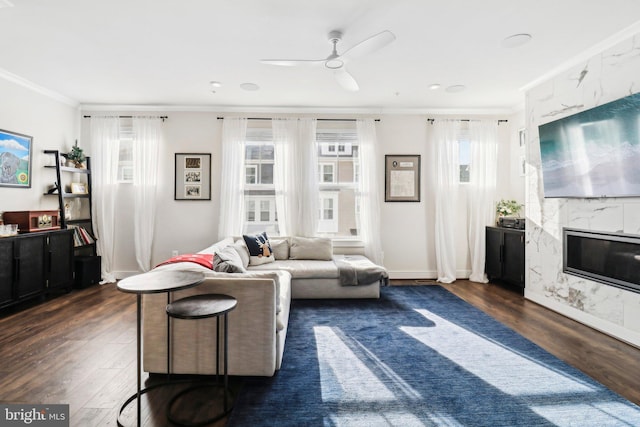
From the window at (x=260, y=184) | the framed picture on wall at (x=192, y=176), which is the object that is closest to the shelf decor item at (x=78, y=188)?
the framed picture on wall at (x=192, y=176)

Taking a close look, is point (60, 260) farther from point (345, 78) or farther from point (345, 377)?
point (345, 78)

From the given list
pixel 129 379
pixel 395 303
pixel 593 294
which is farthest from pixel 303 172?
pixel 593 294

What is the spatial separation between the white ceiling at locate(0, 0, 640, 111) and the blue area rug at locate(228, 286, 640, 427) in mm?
2699

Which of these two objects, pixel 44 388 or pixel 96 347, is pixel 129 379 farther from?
pixel 96 347

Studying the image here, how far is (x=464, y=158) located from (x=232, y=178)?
3640 mm

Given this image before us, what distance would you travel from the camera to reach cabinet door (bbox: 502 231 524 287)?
416 cm

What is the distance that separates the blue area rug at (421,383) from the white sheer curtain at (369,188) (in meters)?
1.73

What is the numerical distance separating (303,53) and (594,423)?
138 inches

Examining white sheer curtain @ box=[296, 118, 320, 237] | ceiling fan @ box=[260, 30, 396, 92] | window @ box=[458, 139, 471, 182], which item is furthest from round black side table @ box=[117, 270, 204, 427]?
window @ box=[458, 139, 471, 182]

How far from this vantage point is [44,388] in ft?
6.67

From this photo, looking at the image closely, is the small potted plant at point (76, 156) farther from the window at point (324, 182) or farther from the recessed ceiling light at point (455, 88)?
the recessed ceiling light at point (455, 88)

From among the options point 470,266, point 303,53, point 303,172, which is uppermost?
point 303,53

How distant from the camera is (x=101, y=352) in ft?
8.34

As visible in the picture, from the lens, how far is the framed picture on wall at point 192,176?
4.87 metres
